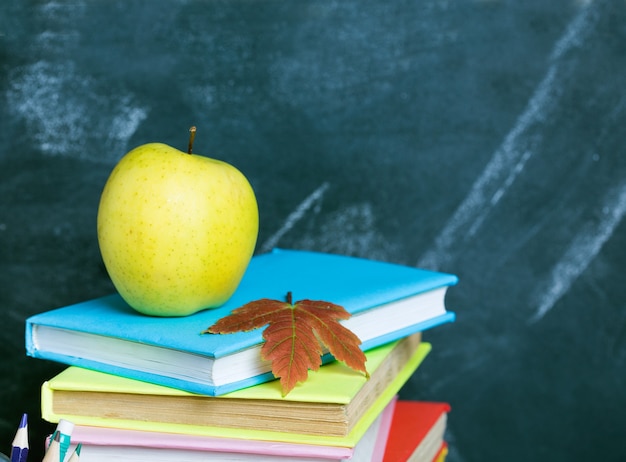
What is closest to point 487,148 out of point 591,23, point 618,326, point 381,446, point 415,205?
point 415,205

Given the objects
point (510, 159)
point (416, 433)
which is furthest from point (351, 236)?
point (416, 433)

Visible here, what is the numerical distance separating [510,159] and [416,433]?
48 cm

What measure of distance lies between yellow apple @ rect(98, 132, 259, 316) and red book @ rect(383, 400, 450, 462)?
282 mm

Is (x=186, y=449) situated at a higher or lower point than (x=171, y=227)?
lower

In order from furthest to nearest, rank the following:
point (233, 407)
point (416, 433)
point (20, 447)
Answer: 1. point (416, 433)
2. point (233, 407)
3. point (20, 447)

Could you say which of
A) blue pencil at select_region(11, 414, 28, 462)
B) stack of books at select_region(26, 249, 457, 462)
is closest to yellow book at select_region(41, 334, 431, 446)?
stack of books at select_region(26, 249, 457, 462)

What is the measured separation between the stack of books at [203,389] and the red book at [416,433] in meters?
0.01

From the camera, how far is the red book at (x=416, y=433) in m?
0.86

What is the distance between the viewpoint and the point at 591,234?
1.20 meters

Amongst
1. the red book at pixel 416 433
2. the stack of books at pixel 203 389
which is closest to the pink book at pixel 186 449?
the stack of books at pixel 203 389

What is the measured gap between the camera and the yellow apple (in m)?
0.73

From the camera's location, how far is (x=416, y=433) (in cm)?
92

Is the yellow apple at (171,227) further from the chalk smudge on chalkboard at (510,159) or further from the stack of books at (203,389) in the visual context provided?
the chalk smudge on chalkboard at (510,159)

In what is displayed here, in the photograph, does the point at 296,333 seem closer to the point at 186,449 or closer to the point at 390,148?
the point at 186,449
